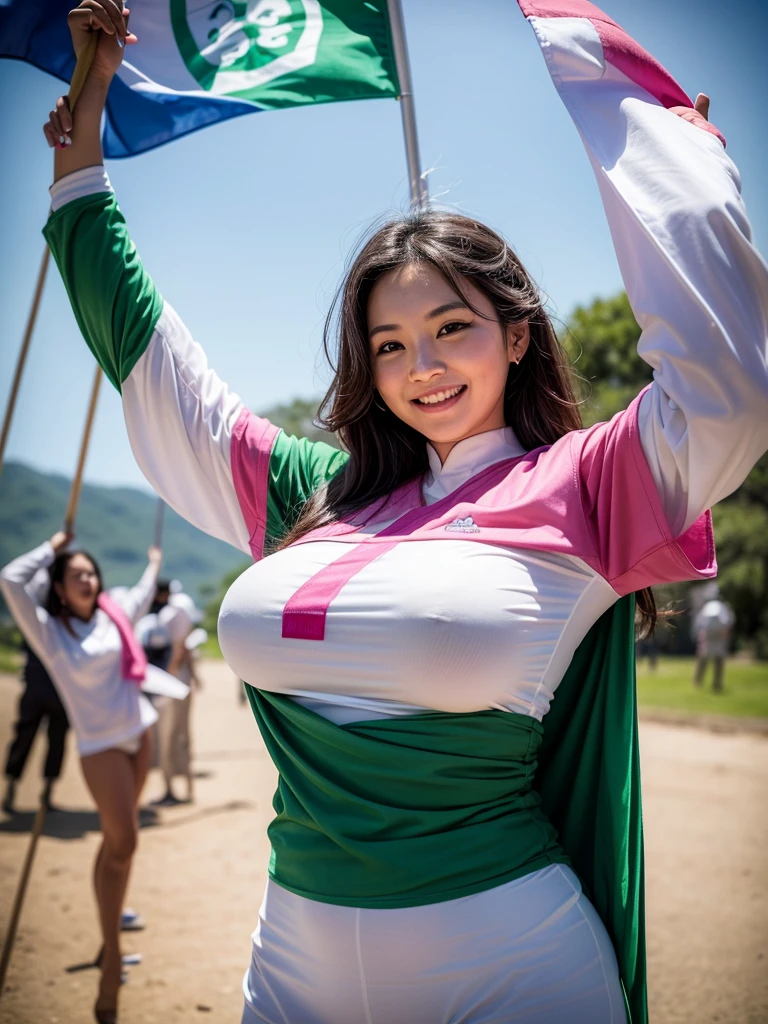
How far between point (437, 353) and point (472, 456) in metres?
0.22

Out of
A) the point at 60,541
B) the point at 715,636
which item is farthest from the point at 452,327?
the point at 715,636

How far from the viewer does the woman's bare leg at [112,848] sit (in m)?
4.46

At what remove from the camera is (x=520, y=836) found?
Result: 5.49 feet

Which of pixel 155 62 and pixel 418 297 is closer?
pixel 418 297

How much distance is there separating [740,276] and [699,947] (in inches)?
203

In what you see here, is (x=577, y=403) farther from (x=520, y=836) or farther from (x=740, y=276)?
(x=520, y=836)

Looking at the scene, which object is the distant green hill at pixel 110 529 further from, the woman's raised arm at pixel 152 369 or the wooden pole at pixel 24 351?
the woman's raised arm at pixel 152 369

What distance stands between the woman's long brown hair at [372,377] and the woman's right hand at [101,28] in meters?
0.74

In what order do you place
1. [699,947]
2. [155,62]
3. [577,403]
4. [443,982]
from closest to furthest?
1. [443,982]
2. [577,403]
3. [155,62]
4. [699,947]

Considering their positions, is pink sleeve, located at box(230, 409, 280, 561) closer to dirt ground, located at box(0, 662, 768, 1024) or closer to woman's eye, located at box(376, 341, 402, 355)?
woman's eye, located at box(376, 341, 402, 355)

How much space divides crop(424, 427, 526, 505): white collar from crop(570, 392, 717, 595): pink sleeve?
0.84 feet

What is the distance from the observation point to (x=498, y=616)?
5.16 feet

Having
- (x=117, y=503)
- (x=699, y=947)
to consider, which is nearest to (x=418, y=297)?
(x=699, y=947)

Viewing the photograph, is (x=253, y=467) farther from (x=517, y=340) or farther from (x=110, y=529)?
(x=110, y=529)
